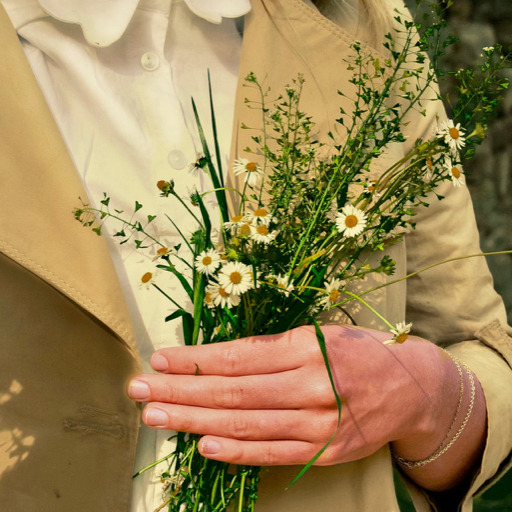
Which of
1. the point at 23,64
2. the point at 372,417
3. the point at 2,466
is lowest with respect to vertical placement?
the point at 372,417

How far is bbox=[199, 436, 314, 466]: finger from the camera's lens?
934 mm

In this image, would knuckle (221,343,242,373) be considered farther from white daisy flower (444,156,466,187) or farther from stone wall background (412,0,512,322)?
stone wall background (412,0,512,322)

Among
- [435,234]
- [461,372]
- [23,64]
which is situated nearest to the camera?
[23,64]

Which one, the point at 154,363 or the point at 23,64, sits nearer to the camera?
the point at 154,363

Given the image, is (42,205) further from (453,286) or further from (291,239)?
(453,286)

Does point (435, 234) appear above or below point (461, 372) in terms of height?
above

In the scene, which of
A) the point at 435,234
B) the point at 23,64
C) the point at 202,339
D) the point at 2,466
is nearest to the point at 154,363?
the point at 202,339

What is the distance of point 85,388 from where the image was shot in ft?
3.47

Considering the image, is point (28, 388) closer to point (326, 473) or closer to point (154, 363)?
point (154, 363)

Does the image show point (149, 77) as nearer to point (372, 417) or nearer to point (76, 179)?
point (76, 179)

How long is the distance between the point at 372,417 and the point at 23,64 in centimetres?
84

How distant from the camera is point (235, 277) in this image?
35.1 inches

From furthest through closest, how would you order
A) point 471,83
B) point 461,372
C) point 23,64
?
point 461,372, point 23,64, point 471,83

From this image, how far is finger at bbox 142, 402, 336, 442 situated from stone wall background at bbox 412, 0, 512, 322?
86.0 inches
